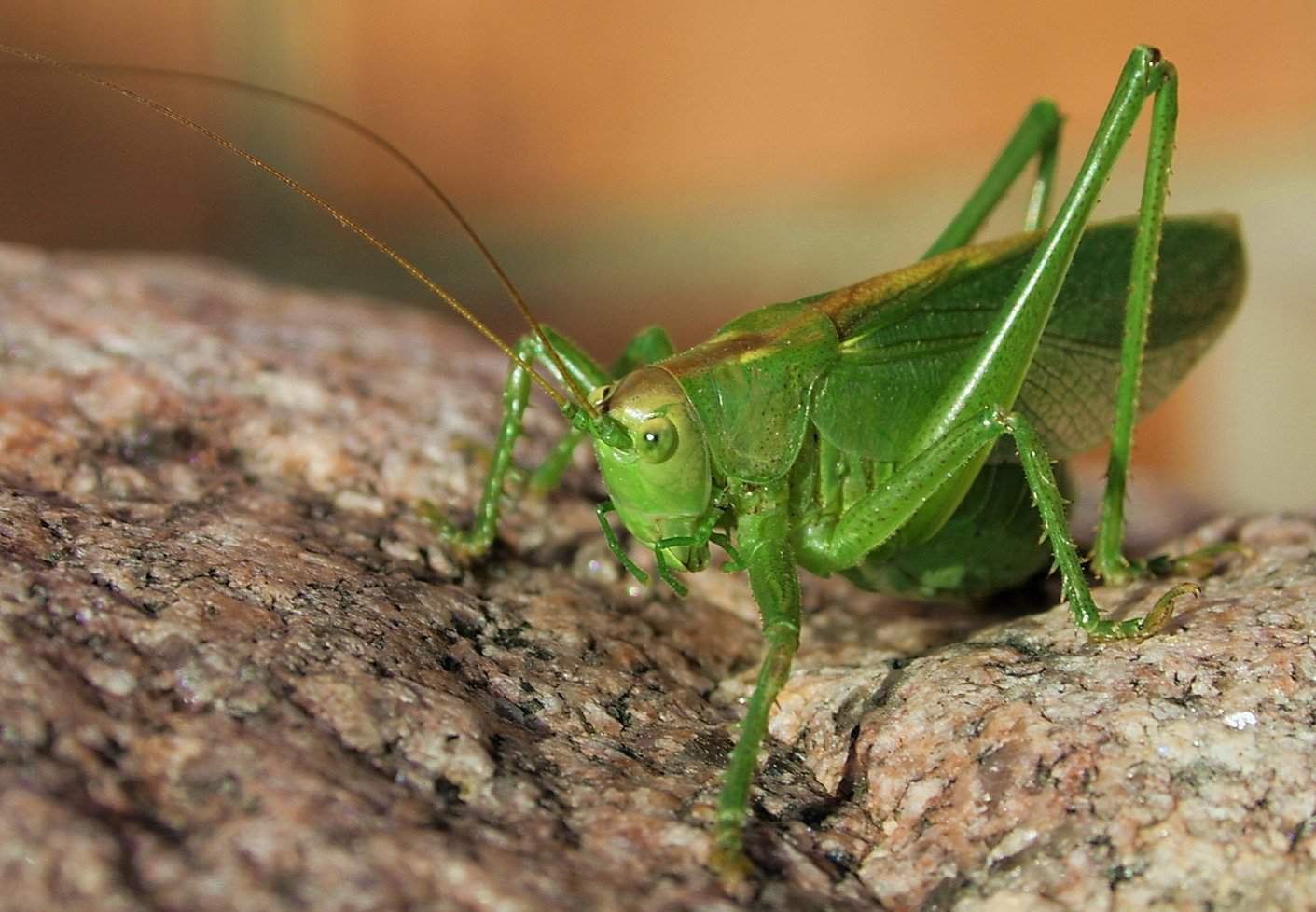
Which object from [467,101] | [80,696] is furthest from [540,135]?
[80,696]

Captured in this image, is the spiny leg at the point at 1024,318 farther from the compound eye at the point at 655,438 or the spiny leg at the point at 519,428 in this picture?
the spiny leg at the point at 519,428

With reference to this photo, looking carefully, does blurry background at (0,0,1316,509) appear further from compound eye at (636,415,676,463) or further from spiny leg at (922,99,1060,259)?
compound eye at (636,415,676,463)

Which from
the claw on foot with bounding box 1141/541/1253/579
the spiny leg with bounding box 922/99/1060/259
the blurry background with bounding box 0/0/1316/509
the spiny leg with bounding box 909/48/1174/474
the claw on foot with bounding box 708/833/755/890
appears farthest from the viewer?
the blurry background with bounding box 0/0/1316/509

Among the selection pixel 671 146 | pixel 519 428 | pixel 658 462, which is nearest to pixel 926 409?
pixel 658 462

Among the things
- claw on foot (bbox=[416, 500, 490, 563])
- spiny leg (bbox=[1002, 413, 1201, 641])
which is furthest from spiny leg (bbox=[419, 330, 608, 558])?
spiny leg (bbox=[1002, 413, 1201, 641])

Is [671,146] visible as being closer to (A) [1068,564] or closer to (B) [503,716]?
(A) [1068,564]

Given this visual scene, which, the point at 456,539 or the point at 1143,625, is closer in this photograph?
the point at 1143,625

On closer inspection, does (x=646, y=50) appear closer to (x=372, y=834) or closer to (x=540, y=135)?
(x=540, y=135)

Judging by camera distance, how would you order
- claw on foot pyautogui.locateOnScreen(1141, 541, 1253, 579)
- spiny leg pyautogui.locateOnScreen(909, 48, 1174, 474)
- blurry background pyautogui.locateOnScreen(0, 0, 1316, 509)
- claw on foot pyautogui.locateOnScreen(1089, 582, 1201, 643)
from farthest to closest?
blurry background pyautogui.locateOnScreen(0, 0, 1316, 509), claw on foot pyautogui.locateOnScreen(1141, 541, 1253, 579), spiny leg pyautogui.locateOnScreen(909, 48, 1174, 474), claw on foot pyautogui.locateOnScreen(1089, 582, 1201, 643)
